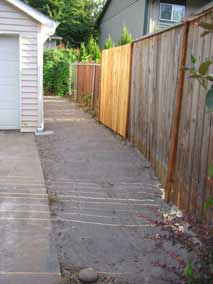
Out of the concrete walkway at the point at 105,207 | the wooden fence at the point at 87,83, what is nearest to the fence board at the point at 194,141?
the concrete walkway at the point at 105,207

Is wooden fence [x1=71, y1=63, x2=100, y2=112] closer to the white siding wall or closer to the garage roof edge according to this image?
the white siding wall

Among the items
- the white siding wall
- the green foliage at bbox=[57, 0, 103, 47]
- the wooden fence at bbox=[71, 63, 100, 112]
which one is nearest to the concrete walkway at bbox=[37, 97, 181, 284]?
the white siding wall

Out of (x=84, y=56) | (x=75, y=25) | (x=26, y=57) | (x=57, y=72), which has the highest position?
(x=75, y=25)

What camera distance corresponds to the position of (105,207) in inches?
184

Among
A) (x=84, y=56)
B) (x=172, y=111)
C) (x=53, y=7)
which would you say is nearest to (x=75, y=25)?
(x=53, y=7)

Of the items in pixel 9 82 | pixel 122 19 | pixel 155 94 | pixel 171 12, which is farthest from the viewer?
pixel 122 19

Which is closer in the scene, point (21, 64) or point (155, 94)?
point (155, 94)

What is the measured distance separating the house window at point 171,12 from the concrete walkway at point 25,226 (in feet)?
46.9

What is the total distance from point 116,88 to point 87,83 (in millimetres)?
6304

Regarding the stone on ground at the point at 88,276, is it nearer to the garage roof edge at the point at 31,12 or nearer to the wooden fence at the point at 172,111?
the wooden fence at the point at 172,111

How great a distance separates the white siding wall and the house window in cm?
1117

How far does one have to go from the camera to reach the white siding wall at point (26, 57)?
9102 millimetres

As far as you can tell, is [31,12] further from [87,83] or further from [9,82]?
[87,83]

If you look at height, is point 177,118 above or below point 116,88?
below
